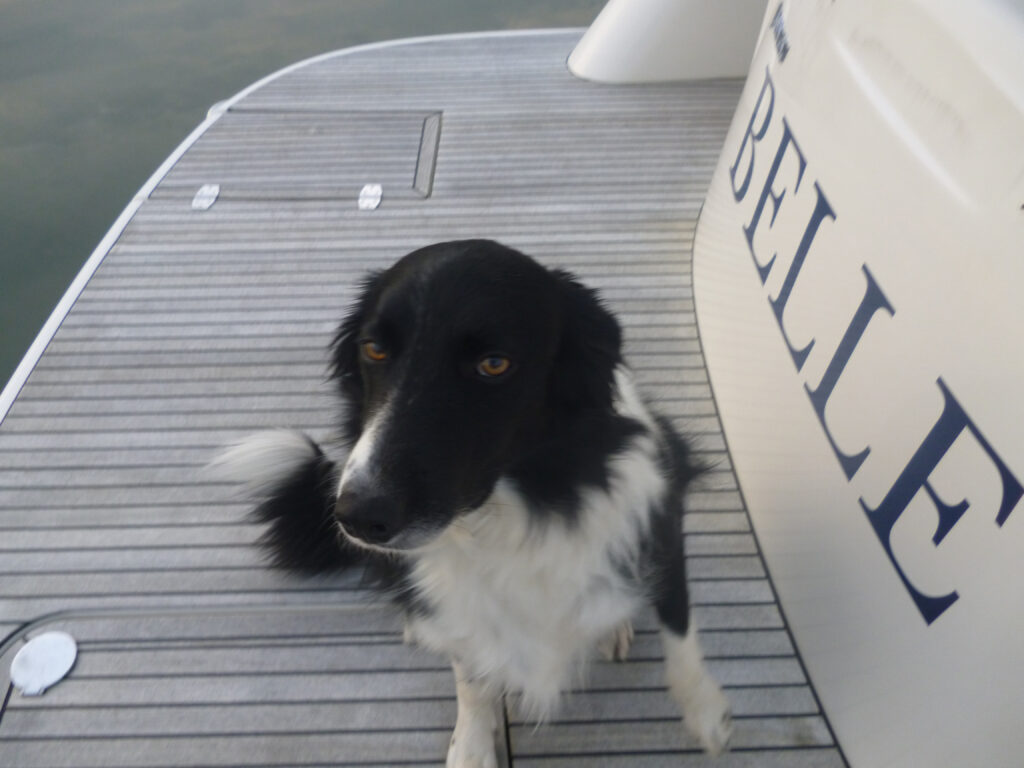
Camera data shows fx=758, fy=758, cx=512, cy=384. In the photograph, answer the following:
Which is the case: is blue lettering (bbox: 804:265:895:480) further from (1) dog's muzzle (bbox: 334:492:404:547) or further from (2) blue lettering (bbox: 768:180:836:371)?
(1) dog's muzzle (bbox: 334:492:404:547)

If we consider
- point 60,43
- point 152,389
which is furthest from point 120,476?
point 60,43

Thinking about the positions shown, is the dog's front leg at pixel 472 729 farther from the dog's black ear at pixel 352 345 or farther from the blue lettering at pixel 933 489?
the blue lettering at pixel 933 489

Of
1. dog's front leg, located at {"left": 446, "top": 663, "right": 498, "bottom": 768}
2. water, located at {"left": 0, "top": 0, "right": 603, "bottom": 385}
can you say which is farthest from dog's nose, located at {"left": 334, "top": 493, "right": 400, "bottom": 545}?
water, located at {"left": 0, "top": 0, "right": 603, "bottom": 385}

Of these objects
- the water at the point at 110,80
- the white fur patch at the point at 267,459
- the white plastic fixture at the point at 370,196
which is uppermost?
the white fur patch at the point at 267,459

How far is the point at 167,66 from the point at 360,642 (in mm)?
4910

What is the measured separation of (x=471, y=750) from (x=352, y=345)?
809mm

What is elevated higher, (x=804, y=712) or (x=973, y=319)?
(x=973, y=319)

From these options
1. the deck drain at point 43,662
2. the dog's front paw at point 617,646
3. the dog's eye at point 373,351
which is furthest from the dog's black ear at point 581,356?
the deck drain at point 43,662

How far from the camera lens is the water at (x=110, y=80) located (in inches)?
159

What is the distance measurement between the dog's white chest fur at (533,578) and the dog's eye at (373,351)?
298 millimetres

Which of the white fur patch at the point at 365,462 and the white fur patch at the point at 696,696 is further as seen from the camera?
the white fur patch at the point at 696,696

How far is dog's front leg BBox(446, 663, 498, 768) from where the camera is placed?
57.2 inches

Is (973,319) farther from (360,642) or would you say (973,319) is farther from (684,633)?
(360,642)

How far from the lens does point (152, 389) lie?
222 cm
